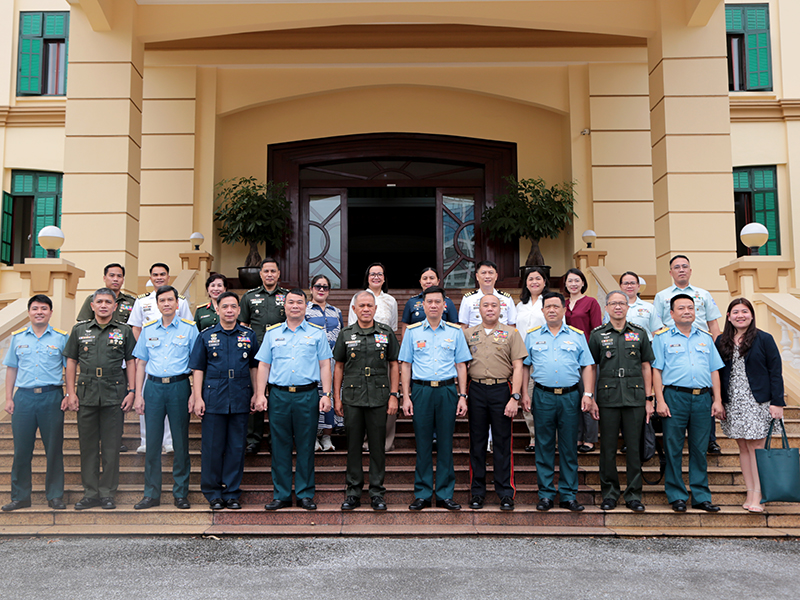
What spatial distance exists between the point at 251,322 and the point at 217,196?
5472 millimetres

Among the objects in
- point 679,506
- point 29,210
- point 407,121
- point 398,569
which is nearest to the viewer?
point 398,569

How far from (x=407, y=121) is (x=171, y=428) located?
7.79 meters

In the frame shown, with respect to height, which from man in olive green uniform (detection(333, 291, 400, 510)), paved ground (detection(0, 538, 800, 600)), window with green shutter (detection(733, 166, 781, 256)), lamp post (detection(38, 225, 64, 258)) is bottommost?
paved ground (detection(0, 538, 800, 600))

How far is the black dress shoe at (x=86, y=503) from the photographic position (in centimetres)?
554

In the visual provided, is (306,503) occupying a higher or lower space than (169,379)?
lower

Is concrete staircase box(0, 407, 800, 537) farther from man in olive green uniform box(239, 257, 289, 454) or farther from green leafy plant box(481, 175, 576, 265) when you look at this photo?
green leafy plant box(481, 175, 576, 265)

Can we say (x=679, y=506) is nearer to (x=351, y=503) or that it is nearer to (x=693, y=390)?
(x=693, y=390)

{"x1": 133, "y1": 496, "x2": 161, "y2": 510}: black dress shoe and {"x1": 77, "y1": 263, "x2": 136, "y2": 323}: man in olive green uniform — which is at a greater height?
{"x1": 77, "y1": 263, "x2": 136, "y2": 323}: man in olive green uniform

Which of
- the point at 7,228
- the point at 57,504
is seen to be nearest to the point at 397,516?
the point at 57,504

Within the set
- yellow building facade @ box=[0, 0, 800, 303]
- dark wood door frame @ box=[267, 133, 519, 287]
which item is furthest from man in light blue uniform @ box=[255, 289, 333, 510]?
dark wood door frame @ box=[267, 133, 519, 287]

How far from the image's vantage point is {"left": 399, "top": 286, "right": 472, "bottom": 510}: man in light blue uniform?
5.55m

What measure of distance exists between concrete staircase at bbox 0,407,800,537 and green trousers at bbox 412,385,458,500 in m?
0.20

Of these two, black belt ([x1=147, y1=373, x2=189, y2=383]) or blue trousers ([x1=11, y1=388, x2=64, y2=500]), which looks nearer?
blue trousers ([x1=11, y1=388, x2=64, y2=500])

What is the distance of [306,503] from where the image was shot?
18.0ft
